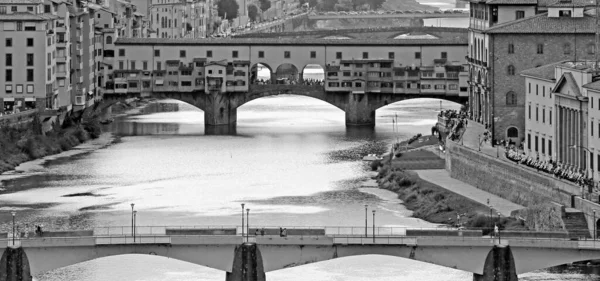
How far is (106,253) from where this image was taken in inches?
1993

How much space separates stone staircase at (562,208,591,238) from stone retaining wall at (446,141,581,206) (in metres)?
1.71

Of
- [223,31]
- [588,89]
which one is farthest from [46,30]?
[223,31]

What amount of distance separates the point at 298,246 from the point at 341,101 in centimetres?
5045

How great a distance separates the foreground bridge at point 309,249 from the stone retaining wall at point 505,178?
790 centimetres

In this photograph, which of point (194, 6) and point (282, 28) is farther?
point (282, 28)

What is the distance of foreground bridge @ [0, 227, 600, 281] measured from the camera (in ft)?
165

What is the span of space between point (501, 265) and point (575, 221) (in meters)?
7.03

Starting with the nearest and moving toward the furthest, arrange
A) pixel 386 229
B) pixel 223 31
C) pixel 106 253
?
1. pixel 106 253
2. pixel 386 229
3. pixel 223 31

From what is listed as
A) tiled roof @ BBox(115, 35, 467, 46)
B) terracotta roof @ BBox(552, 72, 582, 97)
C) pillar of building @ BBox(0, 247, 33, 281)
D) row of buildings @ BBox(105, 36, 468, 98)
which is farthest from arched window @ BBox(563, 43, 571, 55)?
pillar of building @ BBox(0, 247, 33, 281)

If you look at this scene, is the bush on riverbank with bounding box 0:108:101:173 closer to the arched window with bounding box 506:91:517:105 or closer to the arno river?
the arno river

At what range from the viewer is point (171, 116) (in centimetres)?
10438

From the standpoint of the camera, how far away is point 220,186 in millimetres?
73062

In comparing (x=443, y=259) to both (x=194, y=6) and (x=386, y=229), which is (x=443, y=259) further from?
(x=194, y=6)

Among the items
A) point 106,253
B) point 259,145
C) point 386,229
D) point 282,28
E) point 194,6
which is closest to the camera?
point 106,253
